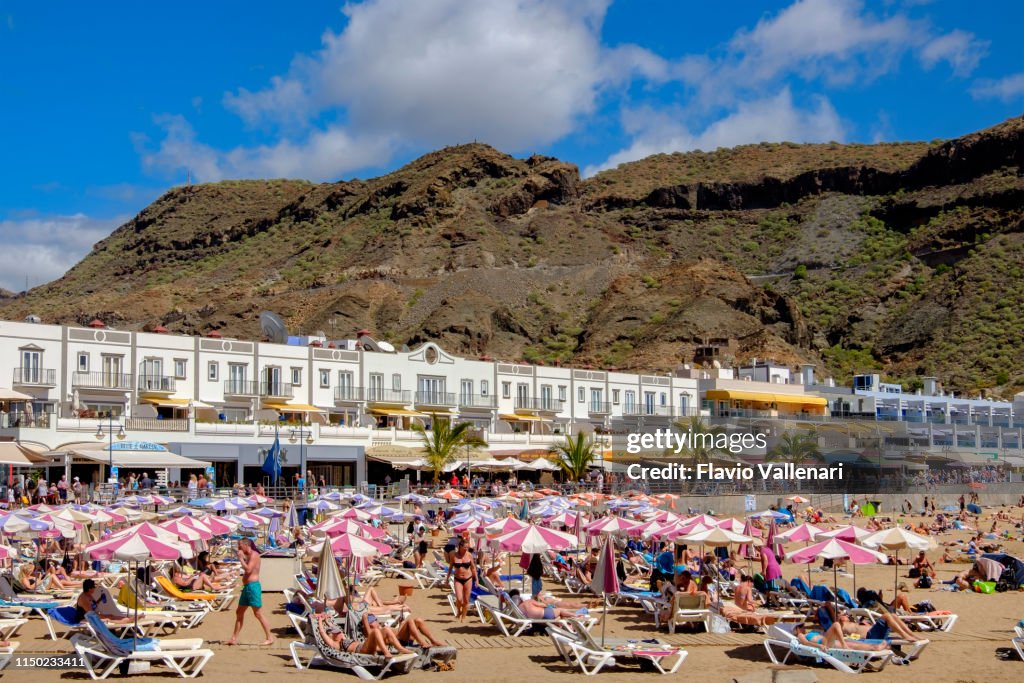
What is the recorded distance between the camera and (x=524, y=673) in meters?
13.4

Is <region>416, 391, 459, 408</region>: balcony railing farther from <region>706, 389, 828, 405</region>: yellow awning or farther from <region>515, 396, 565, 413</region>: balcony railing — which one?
<region>706, 389, 828, 405</region>: yellow awning

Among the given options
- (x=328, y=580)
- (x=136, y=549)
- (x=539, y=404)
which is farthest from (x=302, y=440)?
(x=136, y=549)

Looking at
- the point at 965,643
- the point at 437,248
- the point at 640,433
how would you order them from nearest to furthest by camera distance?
the point at 965,643, the point at 640,433, the point at 437,248

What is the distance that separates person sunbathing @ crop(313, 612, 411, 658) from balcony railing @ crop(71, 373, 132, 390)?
31448 mm

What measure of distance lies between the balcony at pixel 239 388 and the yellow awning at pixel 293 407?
2.71 ft

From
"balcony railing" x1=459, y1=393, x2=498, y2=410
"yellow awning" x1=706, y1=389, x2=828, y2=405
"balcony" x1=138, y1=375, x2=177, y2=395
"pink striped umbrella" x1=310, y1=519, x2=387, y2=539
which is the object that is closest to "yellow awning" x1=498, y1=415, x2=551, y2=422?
"balcony railing" x1=459, y1=393, x2=498, y2=410

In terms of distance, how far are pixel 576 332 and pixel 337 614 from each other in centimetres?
9281

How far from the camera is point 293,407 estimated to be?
47.2 metres

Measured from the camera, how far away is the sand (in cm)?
1319

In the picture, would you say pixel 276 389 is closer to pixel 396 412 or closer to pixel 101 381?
pixel 396 412

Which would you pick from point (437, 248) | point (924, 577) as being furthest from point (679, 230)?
point (924, 577)

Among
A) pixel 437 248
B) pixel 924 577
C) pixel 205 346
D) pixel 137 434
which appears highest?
pixel 437 248

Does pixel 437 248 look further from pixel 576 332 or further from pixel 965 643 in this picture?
pixel 965 643

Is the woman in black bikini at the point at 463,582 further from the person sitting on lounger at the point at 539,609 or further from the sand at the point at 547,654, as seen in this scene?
the person sitting on lounger at the point at 539,609
